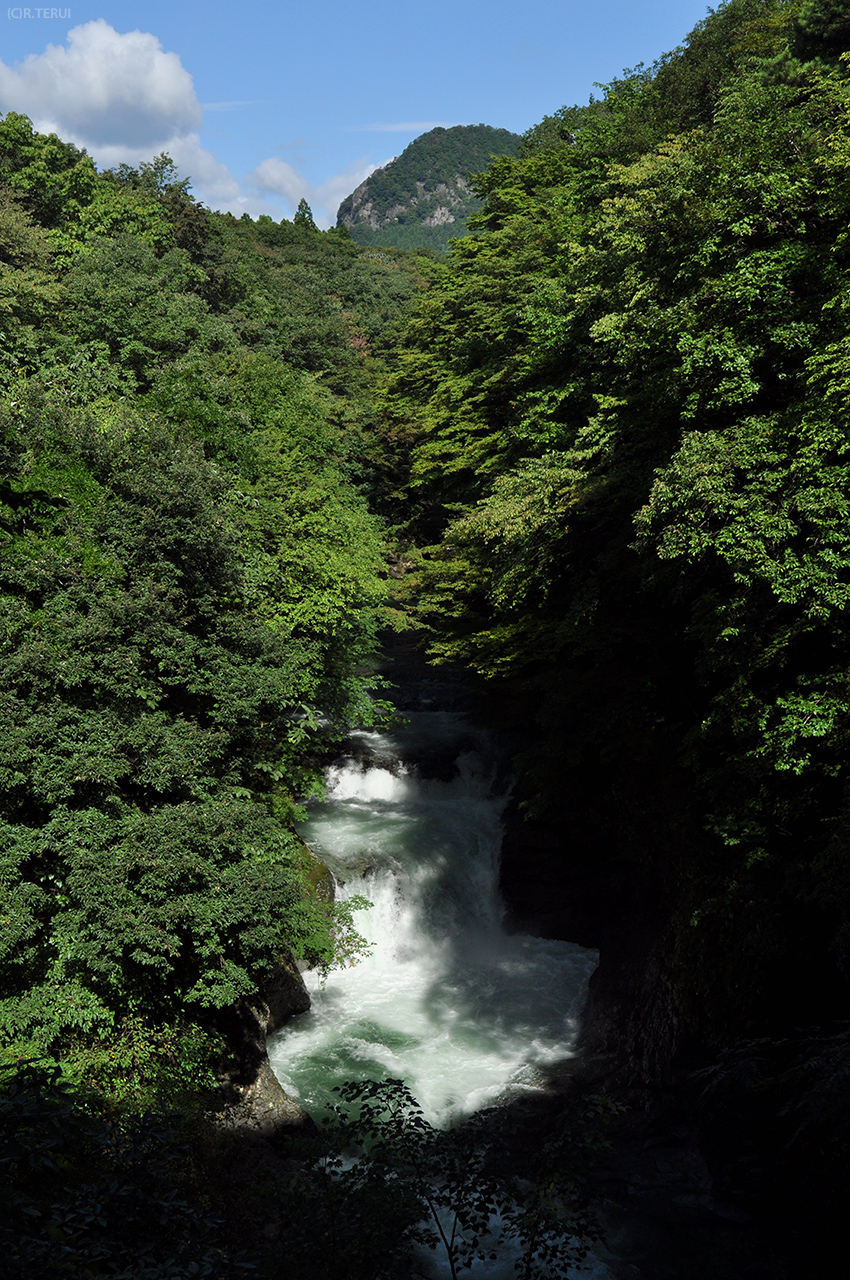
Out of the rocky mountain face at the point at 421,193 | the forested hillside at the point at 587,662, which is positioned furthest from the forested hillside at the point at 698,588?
the rocky mountain face at the point at 421,193

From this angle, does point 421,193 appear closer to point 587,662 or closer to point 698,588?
point 587,662

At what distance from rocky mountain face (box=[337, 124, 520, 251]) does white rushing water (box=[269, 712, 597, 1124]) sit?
572 ft

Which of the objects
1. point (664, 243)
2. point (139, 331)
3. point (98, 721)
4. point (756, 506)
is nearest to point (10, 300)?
point (139, 331)

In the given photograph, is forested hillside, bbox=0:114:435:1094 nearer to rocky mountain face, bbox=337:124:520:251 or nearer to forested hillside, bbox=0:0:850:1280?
forested hillside, bbox=0:0:850:1280

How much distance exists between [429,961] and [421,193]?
209 meters

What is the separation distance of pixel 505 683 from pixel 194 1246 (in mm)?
14096

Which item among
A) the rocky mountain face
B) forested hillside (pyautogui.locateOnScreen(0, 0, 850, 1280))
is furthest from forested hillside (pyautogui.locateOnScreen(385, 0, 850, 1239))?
the rocky mountain face

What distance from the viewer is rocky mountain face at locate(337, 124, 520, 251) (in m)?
178

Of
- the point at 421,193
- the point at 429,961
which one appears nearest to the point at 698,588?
the point at 429,961

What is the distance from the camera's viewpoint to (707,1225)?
841cm

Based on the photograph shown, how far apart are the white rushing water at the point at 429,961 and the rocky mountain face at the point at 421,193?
174 meters

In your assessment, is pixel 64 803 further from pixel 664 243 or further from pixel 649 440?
pixel 664 243

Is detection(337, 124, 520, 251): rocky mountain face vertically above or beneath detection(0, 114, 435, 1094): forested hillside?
above

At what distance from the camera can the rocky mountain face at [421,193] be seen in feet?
584
